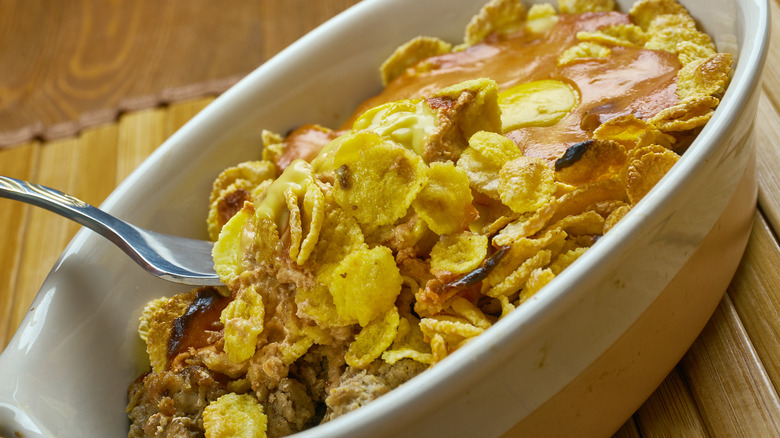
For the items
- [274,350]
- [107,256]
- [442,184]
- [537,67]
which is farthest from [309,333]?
[537,67]

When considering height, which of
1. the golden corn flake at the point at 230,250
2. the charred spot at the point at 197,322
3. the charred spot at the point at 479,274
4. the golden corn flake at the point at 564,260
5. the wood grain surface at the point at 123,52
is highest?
the wood grain surface at the point at 123,52

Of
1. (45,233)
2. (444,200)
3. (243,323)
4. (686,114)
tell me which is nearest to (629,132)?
(686,114)

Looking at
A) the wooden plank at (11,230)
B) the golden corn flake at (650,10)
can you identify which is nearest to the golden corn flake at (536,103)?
the golden corn flake at (650,10)

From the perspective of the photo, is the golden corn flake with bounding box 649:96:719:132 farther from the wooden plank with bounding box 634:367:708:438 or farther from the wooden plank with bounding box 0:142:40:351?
the wooden plank with bounding box 0:142:40:351

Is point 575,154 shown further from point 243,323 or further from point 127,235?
point 127,235

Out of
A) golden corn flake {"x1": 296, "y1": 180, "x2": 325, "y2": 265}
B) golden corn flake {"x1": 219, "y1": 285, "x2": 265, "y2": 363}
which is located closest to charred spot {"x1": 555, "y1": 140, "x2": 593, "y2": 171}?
golden corn flake {"x1": 296, "y1": 180, "x2": 325, "y2": 265}

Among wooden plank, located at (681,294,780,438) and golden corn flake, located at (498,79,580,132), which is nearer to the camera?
wooden plank, located at (681,294,780,438)

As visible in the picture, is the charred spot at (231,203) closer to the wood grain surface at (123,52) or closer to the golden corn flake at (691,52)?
the wood grain surface at (123,52)
